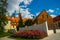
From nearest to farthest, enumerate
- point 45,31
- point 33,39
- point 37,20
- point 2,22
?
point 33,39 < point 45,31 < point 2,22 < point 37,20

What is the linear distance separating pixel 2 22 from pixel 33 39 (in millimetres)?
17361

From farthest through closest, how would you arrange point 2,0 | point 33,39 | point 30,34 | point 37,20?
point 37,20 < point 2,0 < point 30,34 < point 33,39

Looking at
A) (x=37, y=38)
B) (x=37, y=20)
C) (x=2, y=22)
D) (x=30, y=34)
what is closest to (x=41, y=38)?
(x=37, y=38)

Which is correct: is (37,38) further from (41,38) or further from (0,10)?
(0,10)

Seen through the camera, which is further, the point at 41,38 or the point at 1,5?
the point at 1,5

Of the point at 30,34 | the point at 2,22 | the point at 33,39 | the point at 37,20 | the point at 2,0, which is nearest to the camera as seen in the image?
the point at 33,39

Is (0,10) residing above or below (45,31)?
above

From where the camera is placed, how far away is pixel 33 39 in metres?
20.0

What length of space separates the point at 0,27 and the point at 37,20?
41.7 ft

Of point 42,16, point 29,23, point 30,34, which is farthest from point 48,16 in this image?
point 30,34

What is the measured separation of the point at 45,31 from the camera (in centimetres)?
2370

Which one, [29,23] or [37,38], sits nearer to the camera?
[37,38]

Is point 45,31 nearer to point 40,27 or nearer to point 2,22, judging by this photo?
point 40,27

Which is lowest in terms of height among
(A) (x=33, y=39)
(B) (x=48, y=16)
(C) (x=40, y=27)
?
(A) (x=33, y=39)
